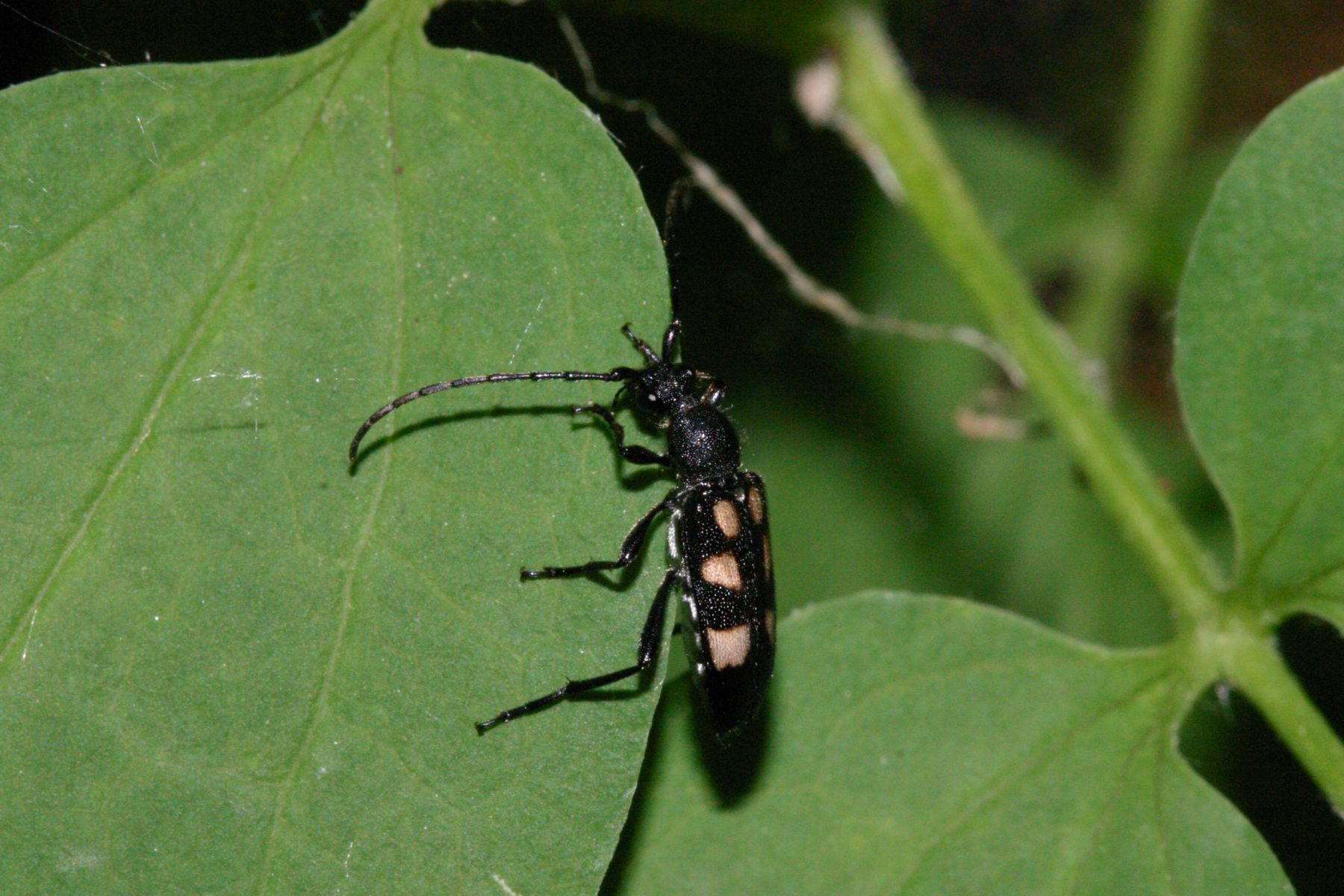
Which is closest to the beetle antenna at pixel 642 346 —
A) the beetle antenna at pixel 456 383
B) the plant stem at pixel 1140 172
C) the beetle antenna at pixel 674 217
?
the beetle antenna at pixel 456 383

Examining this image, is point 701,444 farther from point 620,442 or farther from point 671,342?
point 620,442

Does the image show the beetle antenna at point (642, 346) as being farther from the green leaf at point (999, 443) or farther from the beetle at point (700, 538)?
the green leaf at point (999, 443)

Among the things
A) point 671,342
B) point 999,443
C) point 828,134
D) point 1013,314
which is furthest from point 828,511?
point 671,342

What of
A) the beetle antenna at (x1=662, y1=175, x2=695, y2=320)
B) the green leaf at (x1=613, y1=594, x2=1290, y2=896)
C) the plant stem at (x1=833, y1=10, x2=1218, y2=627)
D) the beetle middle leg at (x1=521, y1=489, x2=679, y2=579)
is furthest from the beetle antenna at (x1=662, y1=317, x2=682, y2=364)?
the plant stem at (x1=833, y1=10, x2=1218, y2=627)

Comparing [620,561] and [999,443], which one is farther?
[999,443]

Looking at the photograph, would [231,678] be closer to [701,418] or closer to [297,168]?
[297,168]

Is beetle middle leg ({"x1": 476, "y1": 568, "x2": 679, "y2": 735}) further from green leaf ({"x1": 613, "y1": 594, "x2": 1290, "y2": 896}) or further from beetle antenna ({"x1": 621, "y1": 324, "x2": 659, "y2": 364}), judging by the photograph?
beetle antenna ({"x1": 621, "y1": 324, "x2": 659, "y2": 364})
